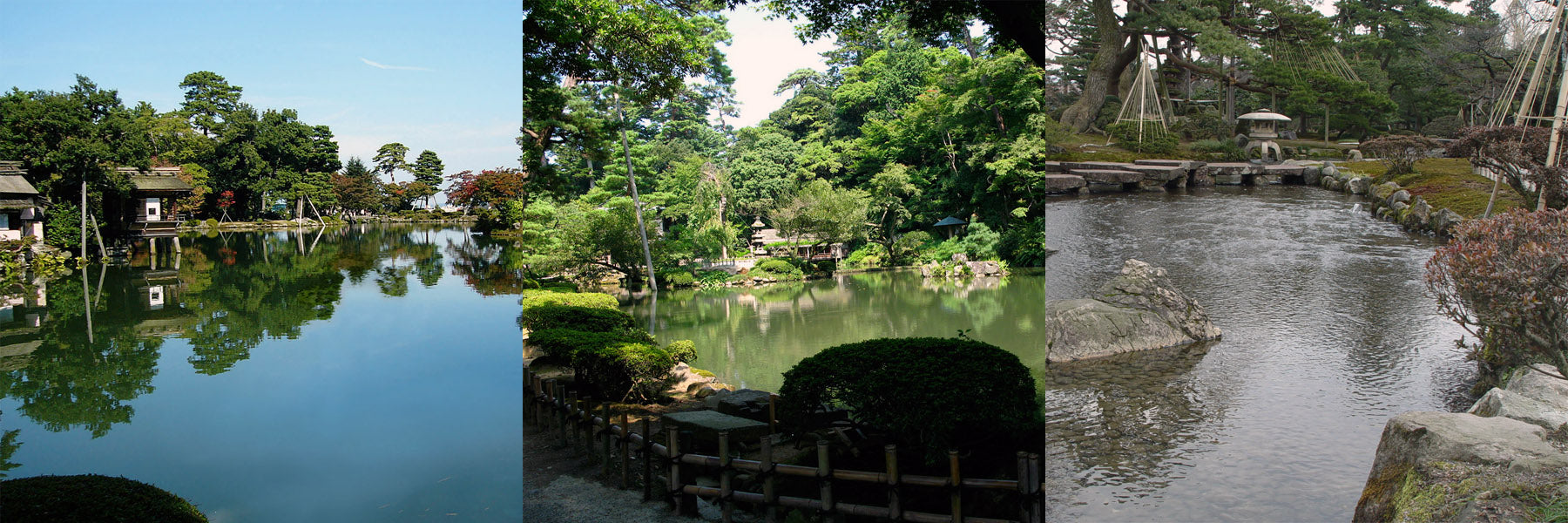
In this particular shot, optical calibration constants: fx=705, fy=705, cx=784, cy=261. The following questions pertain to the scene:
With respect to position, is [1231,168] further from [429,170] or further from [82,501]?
[429,170]

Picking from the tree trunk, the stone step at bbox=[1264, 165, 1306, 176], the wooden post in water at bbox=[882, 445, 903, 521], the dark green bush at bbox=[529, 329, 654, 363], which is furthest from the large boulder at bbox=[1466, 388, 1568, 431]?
the dark green bush at bbox=[529, 329, 654, 363]

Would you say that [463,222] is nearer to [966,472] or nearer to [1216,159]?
[966,472]

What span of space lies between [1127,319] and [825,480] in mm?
2213

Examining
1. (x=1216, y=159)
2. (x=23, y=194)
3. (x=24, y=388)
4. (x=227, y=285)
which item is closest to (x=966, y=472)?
(x=1216, y=159)

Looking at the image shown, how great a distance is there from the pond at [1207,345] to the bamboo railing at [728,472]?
459 millimetres

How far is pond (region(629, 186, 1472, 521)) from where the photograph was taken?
11.1ft

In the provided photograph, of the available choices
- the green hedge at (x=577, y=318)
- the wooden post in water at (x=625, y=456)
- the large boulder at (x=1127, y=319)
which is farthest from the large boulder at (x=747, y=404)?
the large boulder at (x=1127, y=319)

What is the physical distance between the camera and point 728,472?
3121mm

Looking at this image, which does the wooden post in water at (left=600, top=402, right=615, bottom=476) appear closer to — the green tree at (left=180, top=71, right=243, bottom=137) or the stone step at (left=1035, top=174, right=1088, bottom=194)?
the stone step at (left=1035, top=174, right=1088, bottom=194)

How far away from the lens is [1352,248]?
4.09 meters

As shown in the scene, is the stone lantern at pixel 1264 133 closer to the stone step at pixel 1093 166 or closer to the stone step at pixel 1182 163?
the stone step at pixel 1182 163

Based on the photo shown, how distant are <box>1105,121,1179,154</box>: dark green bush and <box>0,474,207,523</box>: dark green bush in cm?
498

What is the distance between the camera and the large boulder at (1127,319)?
4.00 meters

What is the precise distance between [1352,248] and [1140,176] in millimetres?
1242
